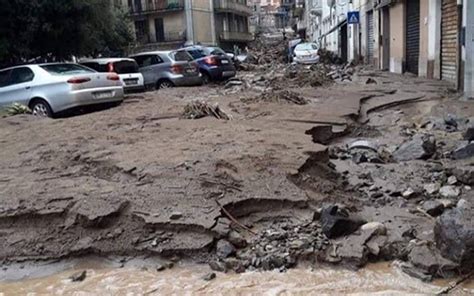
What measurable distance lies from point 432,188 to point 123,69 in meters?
12.0

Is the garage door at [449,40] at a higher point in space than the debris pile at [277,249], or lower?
higher

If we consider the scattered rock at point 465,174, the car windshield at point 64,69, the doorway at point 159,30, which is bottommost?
the scattered rock at point 465,174

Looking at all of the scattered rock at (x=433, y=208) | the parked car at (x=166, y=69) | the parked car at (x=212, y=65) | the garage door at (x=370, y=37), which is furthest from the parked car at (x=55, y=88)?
the garage door at (x=370, y=37)

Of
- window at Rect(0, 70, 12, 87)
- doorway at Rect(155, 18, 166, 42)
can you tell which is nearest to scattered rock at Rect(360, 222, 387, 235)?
window at Rect(0, 70, 12, 87)

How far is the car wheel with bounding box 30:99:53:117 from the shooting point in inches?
453

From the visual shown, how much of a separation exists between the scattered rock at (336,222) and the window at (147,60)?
1424 centimetres

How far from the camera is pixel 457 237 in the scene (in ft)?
12.6

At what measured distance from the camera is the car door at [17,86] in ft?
38.3

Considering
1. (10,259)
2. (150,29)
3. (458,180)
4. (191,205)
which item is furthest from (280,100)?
(150,29)

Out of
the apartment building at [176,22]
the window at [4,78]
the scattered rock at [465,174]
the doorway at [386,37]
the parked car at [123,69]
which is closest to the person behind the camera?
the scattered rock at [465,174]

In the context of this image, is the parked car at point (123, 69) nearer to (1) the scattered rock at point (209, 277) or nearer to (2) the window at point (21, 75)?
(2) the window at point (21, 75)

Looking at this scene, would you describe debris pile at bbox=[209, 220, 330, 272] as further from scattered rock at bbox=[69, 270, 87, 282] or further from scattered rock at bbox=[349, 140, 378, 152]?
scattered rock at bbox=[349, 140, 378, 152]

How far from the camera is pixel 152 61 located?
18.0 metres

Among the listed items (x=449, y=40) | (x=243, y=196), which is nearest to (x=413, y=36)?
(x=449, y=40)
